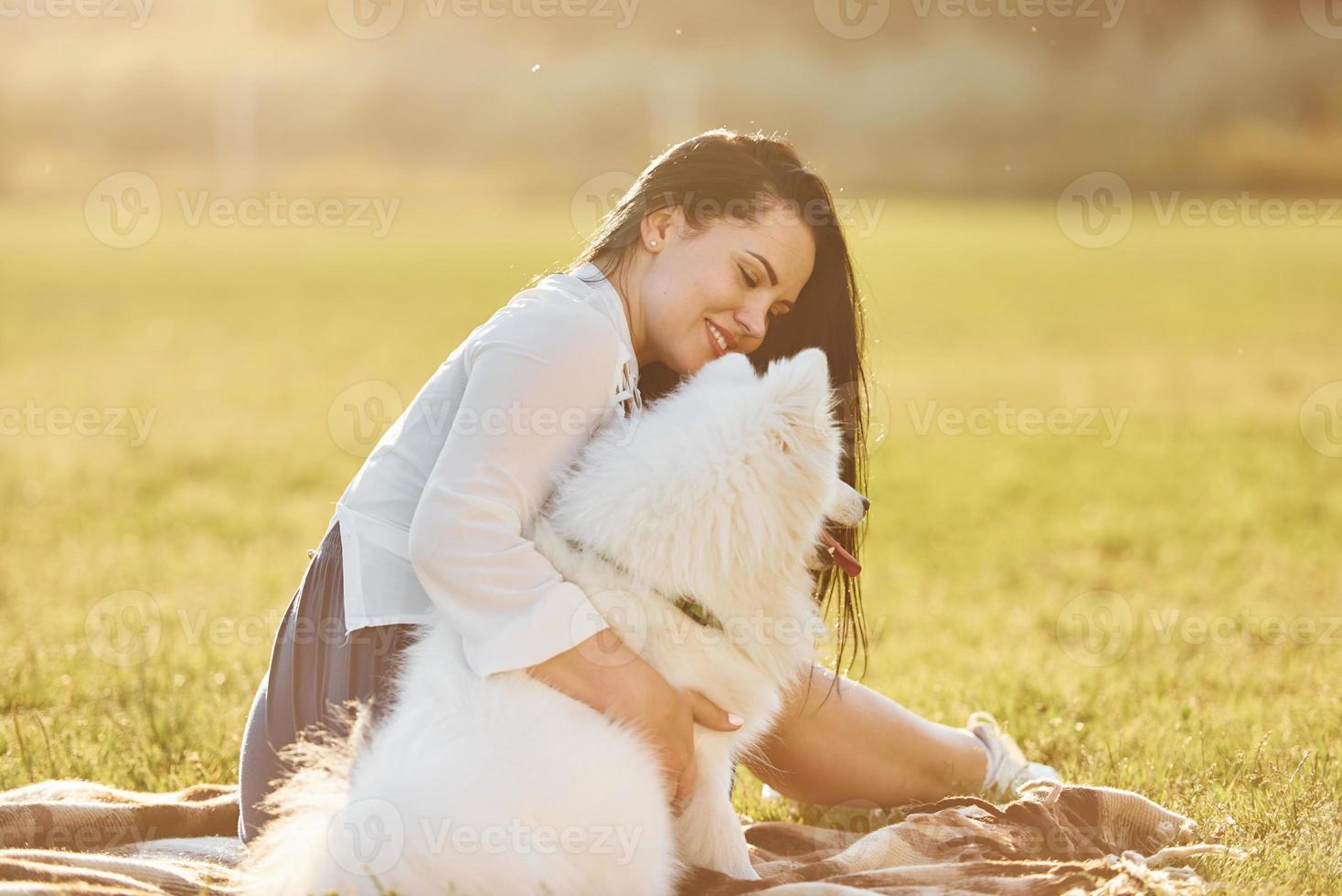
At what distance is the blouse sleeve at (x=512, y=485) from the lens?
2223 mm

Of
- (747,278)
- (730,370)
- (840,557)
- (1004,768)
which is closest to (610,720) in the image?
(840,557)

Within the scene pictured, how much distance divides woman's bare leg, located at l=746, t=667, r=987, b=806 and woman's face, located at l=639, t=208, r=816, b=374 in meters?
0.89

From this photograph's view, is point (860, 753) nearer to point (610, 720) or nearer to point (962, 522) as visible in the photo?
point (610, 720)

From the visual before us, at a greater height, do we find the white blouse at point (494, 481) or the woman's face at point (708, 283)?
the woman's face at point (708, 283)

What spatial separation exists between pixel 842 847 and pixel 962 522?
4.54 metres

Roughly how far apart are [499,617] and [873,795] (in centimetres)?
141

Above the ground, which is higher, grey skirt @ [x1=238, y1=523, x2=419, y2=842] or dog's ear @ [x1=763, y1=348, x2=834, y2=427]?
dog's ear @ [x1=763, y1=348, x2=834, y2=427]

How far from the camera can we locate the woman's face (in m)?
2.76

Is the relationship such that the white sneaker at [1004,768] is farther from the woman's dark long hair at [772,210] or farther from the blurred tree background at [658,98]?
the blurred tree background at [658,98]

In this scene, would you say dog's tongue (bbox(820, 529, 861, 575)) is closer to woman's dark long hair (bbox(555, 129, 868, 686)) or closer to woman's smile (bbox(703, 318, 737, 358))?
woman's dark long hair (bbox(555, 129, 868, 686))

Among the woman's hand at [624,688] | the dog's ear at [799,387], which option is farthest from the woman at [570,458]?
the dog's ear at [799,387]

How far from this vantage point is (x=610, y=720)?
87.3 inches

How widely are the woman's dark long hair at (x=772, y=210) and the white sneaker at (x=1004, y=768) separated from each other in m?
0.50

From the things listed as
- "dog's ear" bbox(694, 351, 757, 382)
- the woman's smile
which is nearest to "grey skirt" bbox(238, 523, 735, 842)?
"dog's ear" bbox(694, 351, 757, 382)
